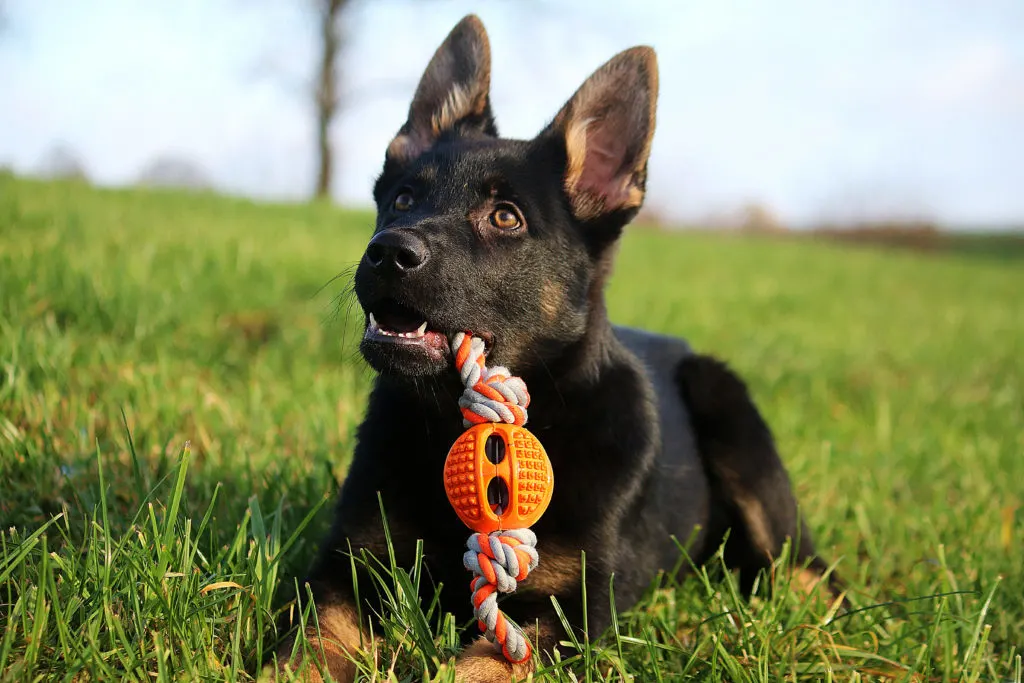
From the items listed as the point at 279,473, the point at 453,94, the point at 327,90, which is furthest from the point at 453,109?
the point at 327,90

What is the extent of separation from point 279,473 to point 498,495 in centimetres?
149

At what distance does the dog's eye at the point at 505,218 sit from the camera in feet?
9.12

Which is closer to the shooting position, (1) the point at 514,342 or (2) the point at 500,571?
(2) the point at 500,571

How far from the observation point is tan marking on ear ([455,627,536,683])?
2.29 m

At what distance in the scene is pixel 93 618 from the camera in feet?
7.22

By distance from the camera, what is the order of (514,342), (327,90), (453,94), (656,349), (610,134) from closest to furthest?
1. (514,342)
2. (610,134)
3. (453,94)
4. (656,349)
5. (327,90)

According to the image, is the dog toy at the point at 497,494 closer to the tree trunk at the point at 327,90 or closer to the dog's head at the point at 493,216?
the dog's head at the point at 493,216

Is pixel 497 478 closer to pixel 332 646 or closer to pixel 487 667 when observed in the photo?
pixel 487 667

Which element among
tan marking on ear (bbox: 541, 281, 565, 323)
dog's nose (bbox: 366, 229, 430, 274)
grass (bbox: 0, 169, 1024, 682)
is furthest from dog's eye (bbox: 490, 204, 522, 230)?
grass (bbox: 0, 169, 1024, 682)

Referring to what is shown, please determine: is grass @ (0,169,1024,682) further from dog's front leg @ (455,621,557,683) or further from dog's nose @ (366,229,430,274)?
dog's nose @ (366,229,430,274)

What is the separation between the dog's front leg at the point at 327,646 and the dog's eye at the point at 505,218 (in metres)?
1.29

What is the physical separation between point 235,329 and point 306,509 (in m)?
3.30

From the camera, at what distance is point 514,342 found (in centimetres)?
272

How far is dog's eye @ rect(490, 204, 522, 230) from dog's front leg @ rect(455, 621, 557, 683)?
Answer: 126 centimetres
